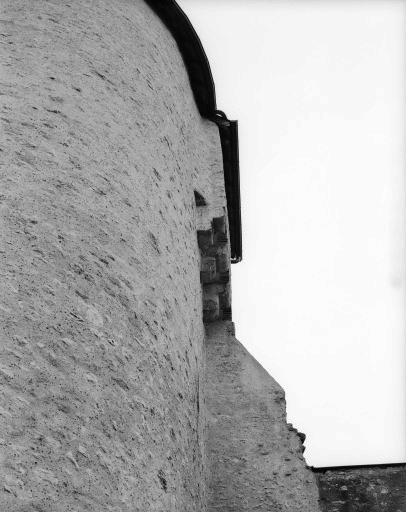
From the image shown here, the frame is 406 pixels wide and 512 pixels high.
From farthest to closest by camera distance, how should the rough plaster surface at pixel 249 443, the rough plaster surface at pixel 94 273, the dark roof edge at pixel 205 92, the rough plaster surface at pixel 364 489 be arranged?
1. the dark roof edge at pixel 205 92
2. the rough plaster surface at pixel 364 489
3. the rough plaster surface at pixel 249 443
4. the rough plaster surface at pixel 94 273

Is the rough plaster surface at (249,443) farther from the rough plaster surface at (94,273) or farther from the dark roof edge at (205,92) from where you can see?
the dark roof edge at (205,92)

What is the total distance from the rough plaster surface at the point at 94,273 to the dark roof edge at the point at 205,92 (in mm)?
1142

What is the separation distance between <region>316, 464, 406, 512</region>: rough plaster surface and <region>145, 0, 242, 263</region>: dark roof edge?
3.94 meters

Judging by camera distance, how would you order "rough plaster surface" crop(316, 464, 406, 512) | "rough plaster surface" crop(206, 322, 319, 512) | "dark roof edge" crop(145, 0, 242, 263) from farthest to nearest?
"dark roof edge" crop(145, 0, 242, 263) < "rough plaster surface" crop(316, 464, 406, 512) < "rough plaster surface" crop(206, 322, 319, 512)

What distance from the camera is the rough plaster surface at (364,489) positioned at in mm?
6160

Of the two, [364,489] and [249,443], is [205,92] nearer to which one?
[249,443]

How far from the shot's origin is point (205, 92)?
8.88 metres

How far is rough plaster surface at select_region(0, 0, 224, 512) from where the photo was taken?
3617mm

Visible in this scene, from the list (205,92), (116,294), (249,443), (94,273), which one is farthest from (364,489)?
(205,92)

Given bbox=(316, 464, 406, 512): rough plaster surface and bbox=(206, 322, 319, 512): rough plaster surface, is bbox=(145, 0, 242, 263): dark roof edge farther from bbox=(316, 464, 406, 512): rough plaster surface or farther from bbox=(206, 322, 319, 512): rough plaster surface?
bbox=(316, 464, 406, 512): rough plaster surface

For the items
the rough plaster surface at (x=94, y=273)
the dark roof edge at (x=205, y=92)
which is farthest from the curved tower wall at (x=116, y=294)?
the dark roof edge at (x=205, y=92)

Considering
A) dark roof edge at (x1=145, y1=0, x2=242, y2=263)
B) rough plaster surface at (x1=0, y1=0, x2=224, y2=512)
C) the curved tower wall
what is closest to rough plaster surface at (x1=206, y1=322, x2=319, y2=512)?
the curved tower wall

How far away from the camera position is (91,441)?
12.2 feet

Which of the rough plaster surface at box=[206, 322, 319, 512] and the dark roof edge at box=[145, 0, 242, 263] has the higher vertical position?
the dark roof edge at box=[145, 0, 242, 263]
